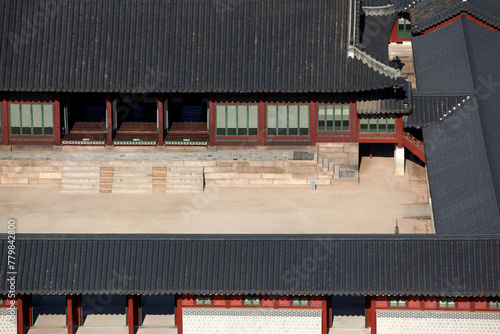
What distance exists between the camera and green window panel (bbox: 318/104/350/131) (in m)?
70.3

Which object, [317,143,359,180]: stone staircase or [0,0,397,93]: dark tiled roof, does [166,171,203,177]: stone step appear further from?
[317,143,359,180]: stone staircase

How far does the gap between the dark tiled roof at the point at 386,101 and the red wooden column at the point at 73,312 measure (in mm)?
24727

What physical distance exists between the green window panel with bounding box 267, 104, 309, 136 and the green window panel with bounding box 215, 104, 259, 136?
1025 millimetres

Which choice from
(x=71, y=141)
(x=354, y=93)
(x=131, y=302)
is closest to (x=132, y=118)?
(x=71, y=141)

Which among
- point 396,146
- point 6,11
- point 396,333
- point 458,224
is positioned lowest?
point 396,333

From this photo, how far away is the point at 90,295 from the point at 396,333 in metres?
16.8

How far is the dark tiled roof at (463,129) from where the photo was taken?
56.4 metres

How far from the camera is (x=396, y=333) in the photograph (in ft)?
175

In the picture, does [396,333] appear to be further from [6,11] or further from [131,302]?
[6,11]

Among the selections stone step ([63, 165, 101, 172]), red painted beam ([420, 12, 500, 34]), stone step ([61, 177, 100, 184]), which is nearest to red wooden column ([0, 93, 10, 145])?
stone step ([63, 165, 101, 172])

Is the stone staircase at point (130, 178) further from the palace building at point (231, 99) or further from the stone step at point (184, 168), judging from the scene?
the palace building at point (231, 99)

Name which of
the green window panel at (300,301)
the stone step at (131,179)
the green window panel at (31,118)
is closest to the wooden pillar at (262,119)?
the stone step at (131,179)

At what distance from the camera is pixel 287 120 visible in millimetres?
70500

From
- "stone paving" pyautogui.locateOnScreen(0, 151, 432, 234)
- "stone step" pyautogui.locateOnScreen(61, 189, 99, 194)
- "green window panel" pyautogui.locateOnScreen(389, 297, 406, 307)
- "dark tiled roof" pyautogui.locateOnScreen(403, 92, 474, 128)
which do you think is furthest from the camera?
"dark tiled roof" pyautogui.locateOnScreen(403, 92, 474, 128)
